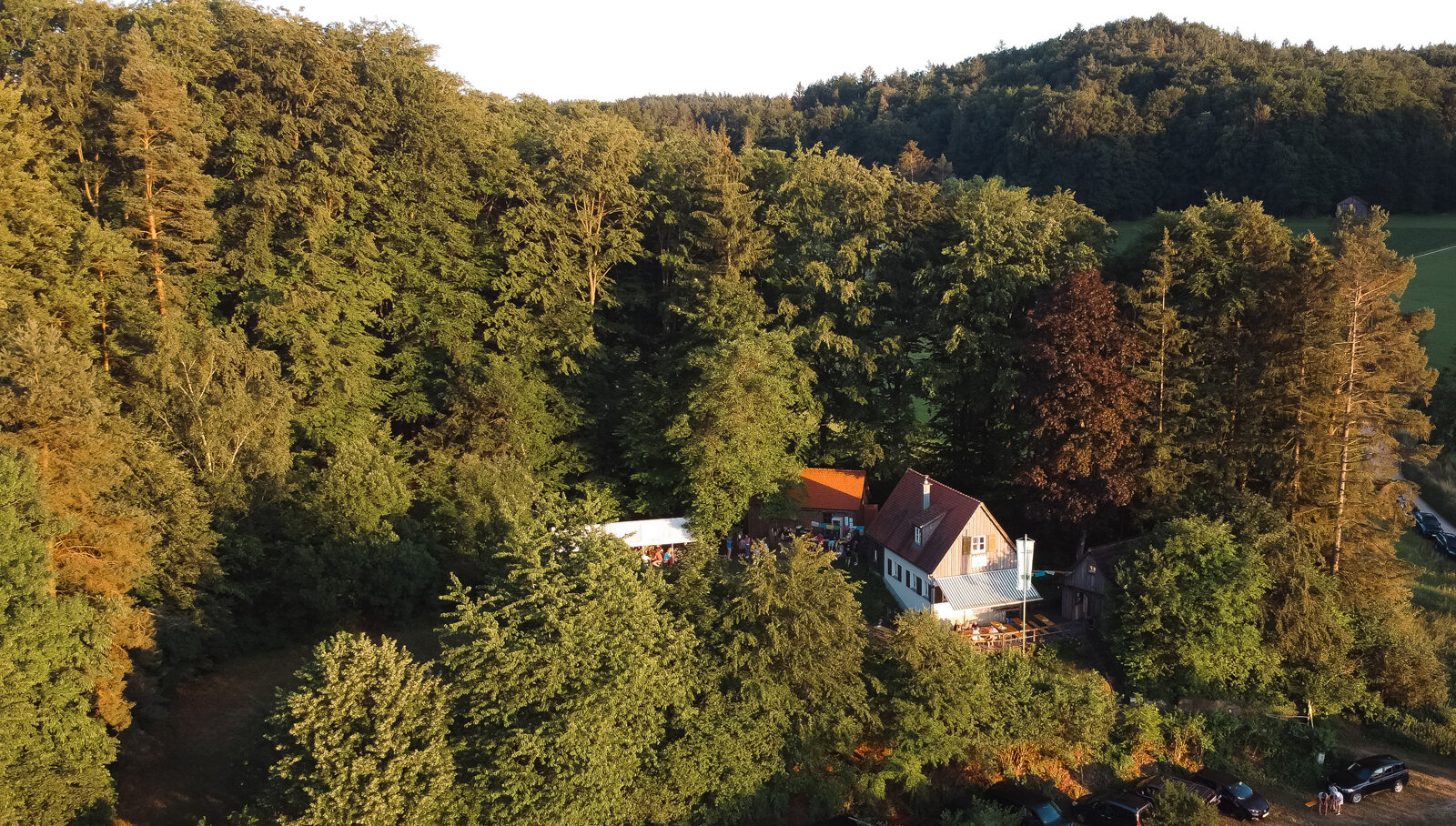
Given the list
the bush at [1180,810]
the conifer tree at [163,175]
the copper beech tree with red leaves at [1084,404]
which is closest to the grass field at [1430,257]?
the copper beech tree with red leaves at [1084,404]

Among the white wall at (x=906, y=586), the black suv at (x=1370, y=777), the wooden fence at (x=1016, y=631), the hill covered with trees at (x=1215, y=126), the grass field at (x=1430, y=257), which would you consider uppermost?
the hill covered with trees at (x=1215, y=126)

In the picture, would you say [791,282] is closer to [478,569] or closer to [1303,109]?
[478,569]

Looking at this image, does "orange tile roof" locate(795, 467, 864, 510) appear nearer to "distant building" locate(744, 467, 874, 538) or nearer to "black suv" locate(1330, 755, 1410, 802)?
"distant building" locate(744, 467, 874, 538)

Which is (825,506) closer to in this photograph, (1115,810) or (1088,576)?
(1088,576)

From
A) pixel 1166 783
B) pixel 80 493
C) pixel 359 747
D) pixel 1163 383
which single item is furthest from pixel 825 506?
pixel 80 493

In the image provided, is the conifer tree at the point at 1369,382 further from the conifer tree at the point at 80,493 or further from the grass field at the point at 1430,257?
the conifer tree at the point at 80,493

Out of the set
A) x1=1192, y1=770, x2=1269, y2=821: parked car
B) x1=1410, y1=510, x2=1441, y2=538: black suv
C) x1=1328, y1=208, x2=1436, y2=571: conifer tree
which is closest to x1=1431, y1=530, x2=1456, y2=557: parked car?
x1=1410, y1=510, x2=1441, y2=538: black suv

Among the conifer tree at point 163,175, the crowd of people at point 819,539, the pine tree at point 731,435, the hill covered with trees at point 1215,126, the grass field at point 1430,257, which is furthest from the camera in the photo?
the hill covered with trees at point 1215,126

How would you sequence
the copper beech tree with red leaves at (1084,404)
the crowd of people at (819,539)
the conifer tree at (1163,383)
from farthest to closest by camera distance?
the crowd of people at (819,539) → the conifer tree at (1163,383) → the copper beech tree with red leaves at (1084,404)
